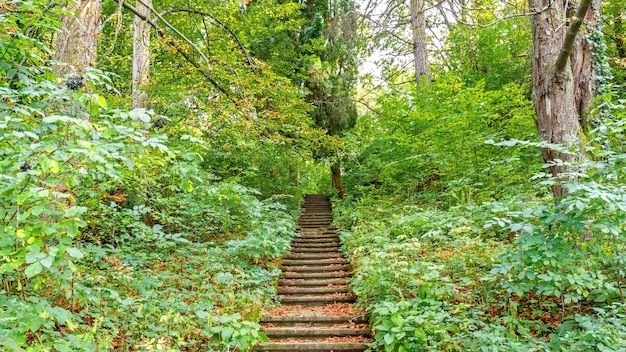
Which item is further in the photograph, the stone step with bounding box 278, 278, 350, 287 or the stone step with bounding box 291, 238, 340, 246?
the stone step with bounding box 291, 238, 340, 246

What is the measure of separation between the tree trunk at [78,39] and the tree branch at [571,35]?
513 centimetres

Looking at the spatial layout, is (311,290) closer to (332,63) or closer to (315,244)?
(315,244)

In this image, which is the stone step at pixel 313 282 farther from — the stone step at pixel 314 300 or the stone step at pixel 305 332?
the stone step at pixel 305 332

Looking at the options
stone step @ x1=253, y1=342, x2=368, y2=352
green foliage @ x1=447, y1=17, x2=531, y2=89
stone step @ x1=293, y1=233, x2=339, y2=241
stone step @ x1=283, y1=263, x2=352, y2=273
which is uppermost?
green foliage @ x1=447, y1=17, x2=531, y2=89

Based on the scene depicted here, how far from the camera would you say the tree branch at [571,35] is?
3.64 meters

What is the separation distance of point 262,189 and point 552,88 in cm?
847

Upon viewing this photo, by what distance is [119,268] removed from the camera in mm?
3982

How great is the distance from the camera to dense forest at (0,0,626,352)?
8.38 ft

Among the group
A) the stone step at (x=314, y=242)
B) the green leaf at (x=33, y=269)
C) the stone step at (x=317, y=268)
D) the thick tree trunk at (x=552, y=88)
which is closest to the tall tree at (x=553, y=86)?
the thick tree trunk at (x=552, y=88)

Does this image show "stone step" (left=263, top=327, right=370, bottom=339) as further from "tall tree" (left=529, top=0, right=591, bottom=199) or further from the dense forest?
"tall tree" (left=529, top=0, right=591, bottom=199)

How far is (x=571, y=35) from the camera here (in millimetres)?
3953

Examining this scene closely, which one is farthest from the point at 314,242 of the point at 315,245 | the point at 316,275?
the point at 316,275

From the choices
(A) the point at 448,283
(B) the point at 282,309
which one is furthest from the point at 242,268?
(A) the point at 448,283

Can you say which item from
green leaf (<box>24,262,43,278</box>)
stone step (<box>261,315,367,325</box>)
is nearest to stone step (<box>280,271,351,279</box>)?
stone step (<box>261,315,367,325</box>)
